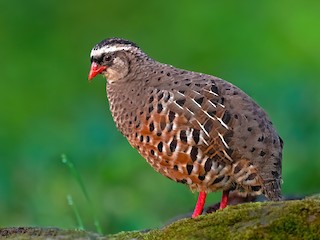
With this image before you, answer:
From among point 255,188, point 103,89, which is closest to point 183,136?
point 255,188

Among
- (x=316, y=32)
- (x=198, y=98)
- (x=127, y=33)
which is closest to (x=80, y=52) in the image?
(x=127, y=33)

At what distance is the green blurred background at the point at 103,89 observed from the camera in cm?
1361

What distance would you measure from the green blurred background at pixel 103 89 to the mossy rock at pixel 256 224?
14.5 feet

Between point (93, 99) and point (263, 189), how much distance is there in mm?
11099

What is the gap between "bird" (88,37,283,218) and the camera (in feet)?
30.2

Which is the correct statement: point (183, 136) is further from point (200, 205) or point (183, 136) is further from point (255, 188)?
point (255, 188)

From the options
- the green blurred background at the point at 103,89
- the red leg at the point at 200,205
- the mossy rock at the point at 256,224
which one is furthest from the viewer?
the green blurred background at the point at 103,89

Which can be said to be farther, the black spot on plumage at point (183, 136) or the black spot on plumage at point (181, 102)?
the black spot on plumage at point (181, 102)

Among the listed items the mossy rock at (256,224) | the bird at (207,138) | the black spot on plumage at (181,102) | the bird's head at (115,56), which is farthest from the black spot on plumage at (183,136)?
the mossy rock at (256,224)

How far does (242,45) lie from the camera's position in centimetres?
2183

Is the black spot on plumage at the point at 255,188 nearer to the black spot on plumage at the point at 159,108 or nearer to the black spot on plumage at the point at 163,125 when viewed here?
the black spot on plumage at the point at 163,125

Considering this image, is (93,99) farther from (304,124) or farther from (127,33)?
(304,124)

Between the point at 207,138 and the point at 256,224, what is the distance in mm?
2508

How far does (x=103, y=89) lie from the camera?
2108 cm
